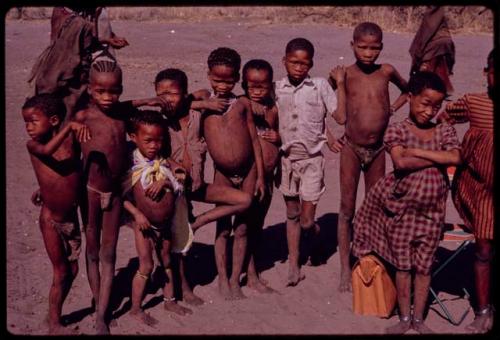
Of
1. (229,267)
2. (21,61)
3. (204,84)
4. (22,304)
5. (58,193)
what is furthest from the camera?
(21,61)

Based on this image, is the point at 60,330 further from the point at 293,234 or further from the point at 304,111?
the point at 304,111

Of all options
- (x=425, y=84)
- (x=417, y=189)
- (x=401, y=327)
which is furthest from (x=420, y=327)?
(x=425, y=84)

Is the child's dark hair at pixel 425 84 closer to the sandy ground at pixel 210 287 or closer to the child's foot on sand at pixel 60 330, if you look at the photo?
the sandy ground at pixel 210 287

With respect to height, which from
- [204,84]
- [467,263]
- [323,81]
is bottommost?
[467,263]

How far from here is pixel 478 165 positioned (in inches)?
191

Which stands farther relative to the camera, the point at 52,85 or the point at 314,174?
the point at 52,85

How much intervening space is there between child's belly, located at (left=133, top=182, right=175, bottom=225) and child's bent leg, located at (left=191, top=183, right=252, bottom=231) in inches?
16.8

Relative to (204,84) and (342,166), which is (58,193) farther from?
(204,84)

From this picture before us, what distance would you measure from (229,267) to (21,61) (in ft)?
30.6

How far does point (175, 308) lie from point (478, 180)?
7.42 ft

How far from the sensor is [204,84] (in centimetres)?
1237

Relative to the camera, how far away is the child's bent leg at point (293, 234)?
18.9 ft

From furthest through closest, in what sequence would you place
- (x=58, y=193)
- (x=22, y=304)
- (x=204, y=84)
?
(x=204, y=84)
(x=22, y=304)
(x=58, y=193)

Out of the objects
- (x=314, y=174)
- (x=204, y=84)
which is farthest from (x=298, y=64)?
(x=204, y=84)
